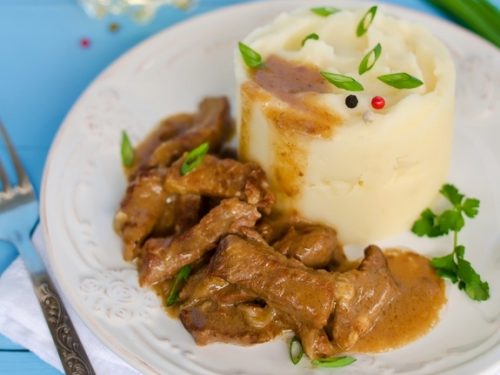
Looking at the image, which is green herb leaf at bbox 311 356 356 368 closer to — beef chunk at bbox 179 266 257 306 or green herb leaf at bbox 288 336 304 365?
green herb leaf at bbox 288 336 304 365

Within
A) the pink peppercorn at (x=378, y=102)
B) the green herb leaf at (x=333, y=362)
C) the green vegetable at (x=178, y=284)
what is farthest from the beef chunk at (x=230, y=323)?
the pink peppercorn at (x=378, y=102)

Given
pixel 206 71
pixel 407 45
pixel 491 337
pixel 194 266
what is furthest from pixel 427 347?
pixel 206 71

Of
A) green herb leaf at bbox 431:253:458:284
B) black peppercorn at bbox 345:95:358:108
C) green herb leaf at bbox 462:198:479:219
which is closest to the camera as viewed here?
black peppercorn at bbox 345:95:358:108

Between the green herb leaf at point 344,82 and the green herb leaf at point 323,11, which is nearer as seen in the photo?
the green herb leaf at point 344,82

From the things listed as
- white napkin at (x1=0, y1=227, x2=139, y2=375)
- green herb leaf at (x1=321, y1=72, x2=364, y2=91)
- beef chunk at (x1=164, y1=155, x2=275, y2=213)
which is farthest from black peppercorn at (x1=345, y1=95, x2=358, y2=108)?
white napkin at (x1=0, y1=227, x2=139, y2=375)

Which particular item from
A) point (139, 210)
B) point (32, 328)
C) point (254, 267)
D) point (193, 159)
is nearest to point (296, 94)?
point (193, 159)

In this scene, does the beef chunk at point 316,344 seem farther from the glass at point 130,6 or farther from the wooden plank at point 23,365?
the glass at point 130,6

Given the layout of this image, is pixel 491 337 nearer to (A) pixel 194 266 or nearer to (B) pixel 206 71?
(A) pixel 194 266
